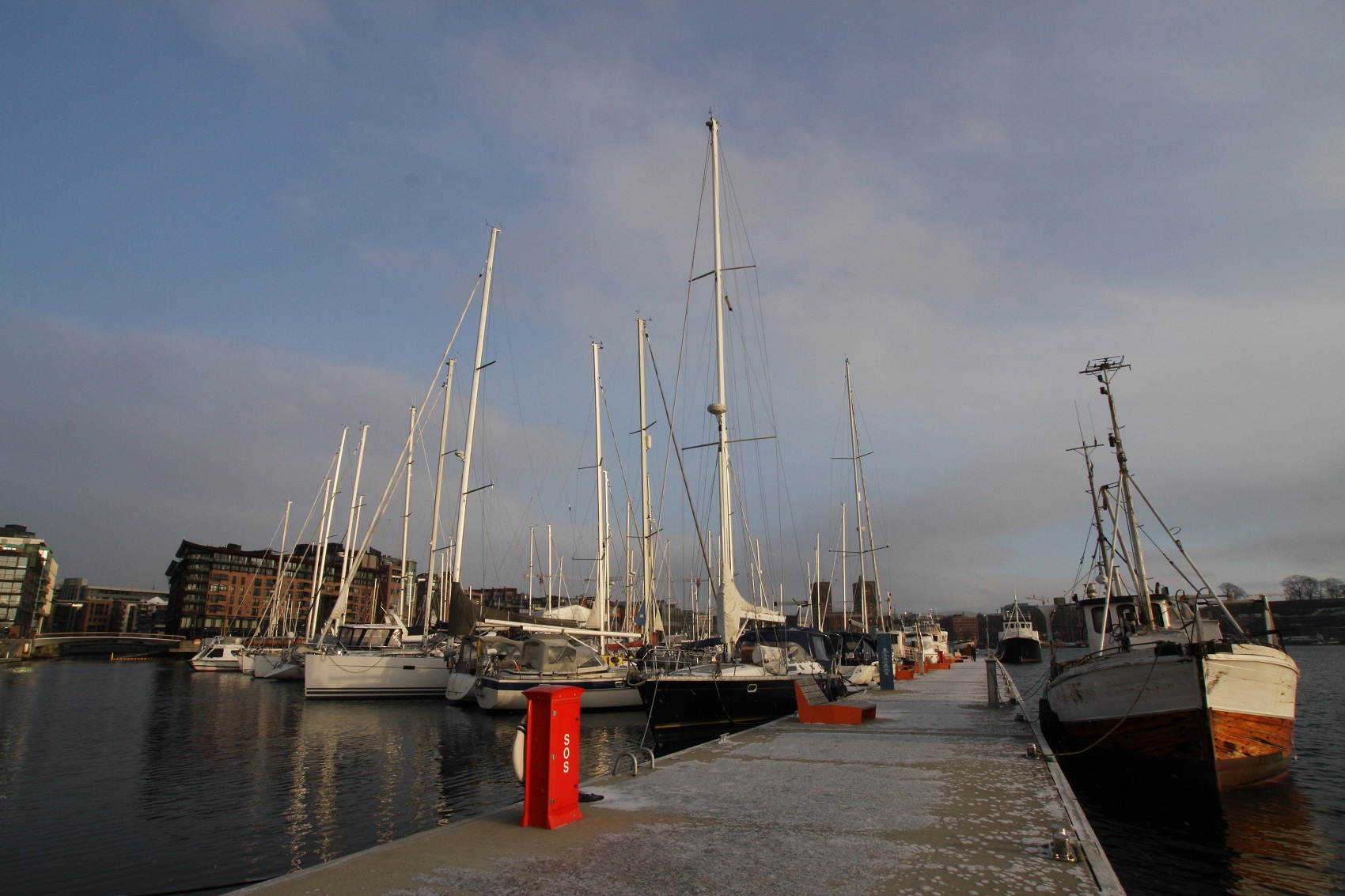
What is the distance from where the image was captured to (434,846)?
609cm

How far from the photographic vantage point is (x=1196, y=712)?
12461mm

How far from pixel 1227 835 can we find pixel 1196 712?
83.7 inches

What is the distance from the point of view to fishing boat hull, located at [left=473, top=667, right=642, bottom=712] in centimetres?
2539

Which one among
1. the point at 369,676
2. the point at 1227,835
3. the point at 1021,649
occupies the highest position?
the point at 369,676

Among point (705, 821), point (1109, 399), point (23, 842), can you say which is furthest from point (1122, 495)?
point (23, 842)

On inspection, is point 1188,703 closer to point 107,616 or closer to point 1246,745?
point 1246,745

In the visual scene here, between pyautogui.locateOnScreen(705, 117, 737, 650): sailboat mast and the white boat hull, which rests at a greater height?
pyautogui.locateOnScreen(705, 117, 737, 650): sailboat mast

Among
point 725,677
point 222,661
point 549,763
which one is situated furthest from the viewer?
point 222,661

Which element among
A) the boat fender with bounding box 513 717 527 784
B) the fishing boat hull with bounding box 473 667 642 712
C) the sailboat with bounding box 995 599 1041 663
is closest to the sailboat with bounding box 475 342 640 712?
the fishing boat hull with bounding box 473 667 642 712

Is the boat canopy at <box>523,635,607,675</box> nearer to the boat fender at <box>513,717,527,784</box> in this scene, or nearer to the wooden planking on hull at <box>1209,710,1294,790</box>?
the wooden planking on hull at <box>1209,710,1294,790</box>

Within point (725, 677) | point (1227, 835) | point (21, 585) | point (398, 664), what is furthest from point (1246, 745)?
point (21, 585)

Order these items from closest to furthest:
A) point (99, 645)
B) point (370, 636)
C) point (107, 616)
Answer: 1. point (370, 636)
2. point (99, 645)
3. point (107, 616)

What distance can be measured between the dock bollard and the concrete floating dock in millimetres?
146

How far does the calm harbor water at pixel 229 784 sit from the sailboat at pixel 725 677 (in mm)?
2080
